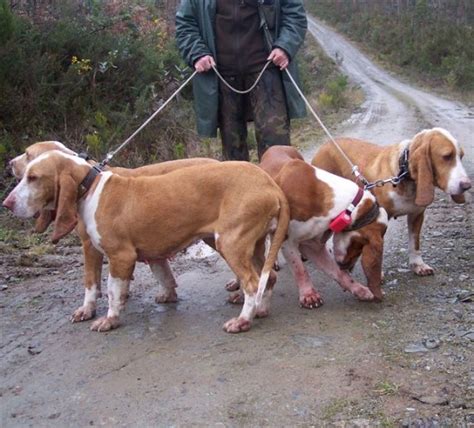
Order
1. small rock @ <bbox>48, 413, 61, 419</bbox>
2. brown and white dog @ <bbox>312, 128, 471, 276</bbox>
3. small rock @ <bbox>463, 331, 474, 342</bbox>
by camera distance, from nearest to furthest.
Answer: small rock @ <bbox>48, 413, 61, 419</bbox> < small rock @ <bbox>463, 331, 474, 342</bbox> < brown and white dog @ <bbox>312, 128, 471, 276</bbox>

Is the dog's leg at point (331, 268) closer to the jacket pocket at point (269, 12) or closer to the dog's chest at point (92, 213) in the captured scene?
the dog's chest at point (92, 213)

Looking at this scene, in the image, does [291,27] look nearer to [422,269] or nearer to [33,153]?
[422,269]

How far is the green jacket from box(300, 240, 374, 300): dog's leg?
5.73 ft

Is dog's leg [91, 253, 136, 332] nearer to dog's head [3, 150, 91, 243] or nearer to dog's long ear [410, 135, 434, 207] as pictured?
dog's head [3, 150, 91, 243]

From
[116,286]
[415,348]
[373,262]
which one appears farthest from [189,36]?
[415,348]

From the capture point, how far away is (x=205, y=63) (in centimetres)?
631

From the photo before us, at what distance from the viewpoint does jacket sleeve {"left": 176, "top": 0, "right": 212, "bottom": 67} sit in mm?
6367

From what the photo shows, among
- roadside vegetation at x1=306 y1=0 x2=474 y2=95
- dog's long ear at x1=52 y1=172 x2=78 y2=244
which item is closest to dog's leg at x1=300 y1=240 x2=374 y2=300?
dog's long ear at x1=52 y1=172 x2=78 y2=244

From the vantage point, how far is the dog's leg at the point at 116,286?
187 inches

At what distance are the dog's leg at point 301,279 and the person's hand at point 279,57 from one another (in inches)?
76.0

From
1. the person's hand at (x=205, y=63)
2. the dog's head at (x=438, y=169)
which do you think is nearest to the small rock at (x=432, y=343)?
the dog's head at (x=438, y=169)

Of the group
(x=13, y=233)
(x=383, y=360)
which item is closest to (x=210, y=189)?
(x=383, y=360)

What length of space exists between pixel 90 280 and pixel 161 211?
780 millimetres

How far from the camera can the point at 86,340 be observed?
4.67 metres
